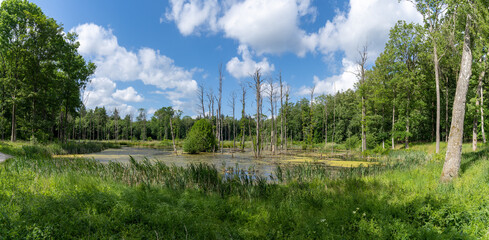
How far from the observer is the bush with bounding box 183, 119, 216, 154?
28141mm

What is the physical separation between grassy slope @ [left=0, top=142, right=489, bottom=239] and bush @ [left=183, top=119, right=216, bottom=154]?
67.3 feet

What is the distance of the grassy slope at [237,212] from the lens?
14.9 feet

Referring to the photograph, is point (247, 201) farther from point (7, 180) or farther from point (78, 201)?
point (7, 180)

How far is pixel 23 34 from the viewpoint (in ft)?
72.4

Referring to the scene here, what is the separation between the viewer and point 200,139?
28453mm

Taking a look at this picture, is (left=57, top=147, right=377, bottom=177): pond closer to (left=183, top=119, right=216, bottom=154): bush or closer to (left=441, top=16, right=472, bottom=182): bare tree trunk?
(left=183, top=119, right=216, bottom=154): bush

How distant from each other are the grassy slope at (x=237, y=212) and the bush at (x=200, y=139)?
20518 mm

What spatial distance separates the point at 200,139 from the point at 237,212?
22.8 meters

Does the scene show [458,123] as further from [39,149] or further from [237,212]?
[39,149]

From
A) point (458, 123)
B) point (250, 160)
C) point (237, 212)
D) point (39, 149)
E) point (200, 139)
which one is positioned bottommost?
point (250, 160)

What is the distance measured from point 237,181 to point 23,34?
87.8ft

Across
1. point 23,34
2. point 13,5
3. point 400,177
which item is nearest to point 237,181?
point 400,177

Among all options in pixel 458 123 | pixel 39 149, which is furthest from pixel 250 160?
pixel 39 149

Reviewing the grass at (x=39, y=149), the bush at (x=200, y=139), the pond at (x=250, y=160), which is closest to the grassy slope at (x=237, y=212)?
the pond at (x=250, y=160)
